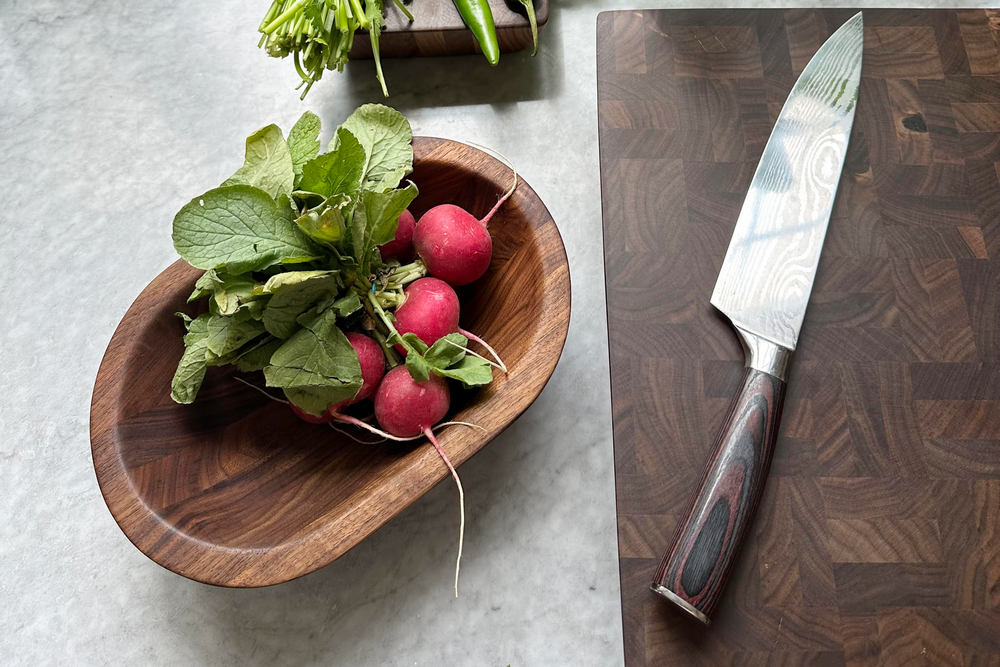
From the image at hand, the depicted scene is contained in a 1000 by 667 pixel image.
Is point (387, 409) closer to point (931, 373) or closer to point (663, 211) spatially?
point (663, 211)

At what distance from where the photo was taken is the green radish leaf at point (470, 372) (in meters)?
0.54

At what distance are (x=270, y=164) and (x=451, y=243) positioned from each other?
141mm

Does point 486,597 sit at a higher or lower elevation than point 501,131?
lower

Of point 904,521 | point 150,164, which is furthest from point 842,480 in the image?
point 150,164

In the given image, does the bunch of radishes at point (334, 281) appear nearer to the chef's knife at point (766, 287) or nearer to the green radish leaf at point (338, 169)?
the green radish leaf at point (338, 169)

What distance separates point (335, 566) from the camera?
0.71 metres

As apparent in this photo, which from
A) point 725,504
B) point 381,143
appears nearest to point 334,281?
point 381,143

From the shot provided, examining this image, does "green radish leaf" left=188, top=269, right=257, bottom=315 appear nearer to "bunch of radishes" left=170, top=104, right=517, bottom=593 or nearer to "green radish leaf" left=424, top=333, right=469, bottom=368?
"bunch of radishes" left=170, top=104, right=517, bottom=593

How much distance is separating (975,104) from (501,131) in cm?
47

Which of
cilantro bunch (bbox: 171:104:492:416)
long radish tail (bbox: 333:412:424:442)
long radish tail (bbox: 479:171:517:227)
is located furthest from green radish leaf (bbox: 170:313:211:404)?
long radish tail (bbox: 479:171:517:227)

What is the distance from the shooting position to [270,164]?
0.55 m

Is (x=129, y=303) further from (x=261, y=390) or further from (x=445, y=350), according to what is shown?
(x=445, y=350)

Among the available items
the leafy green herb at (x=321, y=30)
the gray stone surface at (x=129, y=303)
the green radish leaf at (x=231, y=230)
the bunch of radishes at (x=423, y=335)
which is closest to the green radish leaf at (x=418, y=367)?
the bunch of radishes at (x=423, y=335)

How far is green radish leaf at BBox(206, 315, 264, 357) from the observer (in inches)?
21.1
